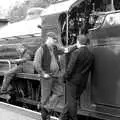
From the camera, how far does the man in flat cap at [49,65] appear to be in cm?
673

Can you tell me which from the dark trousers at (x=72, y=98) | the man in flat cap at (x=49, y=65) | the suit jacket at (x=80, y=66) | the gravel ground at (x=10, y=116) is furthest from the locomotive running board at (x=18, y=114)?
the suit jacket at (x=80, y=66)

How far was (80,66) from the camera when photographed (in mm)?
6137

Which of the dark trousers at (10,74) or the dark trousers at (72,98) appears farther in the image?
the dark trousers at (10,74)

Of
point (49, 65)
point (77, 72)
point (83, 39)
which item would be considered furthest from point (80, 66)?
point (49, 65)

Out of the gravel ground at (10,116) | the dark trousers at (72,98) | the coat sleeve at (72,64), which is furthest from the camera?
the gravel ground at (10,116)

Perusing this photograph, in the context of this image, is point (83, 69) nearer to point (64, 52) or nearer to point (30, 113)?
point (64, 52)

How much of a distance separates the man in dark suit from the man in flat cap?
0.51 m

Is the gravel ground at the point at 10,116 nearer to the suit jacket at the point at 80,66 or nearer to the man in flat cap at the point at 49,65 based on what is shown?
the man in flat cap at the point at 49,65

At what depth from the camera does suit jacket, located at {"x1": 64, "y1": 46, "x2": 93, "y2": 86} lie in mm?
6098

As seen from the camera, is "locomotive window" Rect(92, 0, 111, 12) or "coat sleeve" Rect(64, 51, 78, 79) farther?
"locomotive window" Rect(92, 0, 111, 12)

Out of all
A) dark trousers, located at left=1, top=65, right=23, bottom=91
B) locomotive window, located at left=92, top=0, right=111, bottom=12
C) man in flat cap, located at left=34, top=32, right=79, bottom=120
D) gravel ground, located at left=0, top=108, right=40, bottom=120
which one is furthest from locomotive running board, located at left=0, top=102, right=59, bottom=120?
locomotive window, located at left=92, top=0, right=111, bottom=12

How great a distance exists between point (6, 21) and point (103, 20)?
7879 millimetres

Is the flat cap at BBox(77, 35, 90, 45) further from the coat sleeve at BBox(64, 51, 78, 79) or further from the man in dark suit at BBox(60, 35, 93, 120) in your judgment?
the coat sleeve at BBox(64, 51, 78, 79)

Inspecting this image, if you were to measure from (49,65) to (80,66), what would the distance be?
33.5 inches
